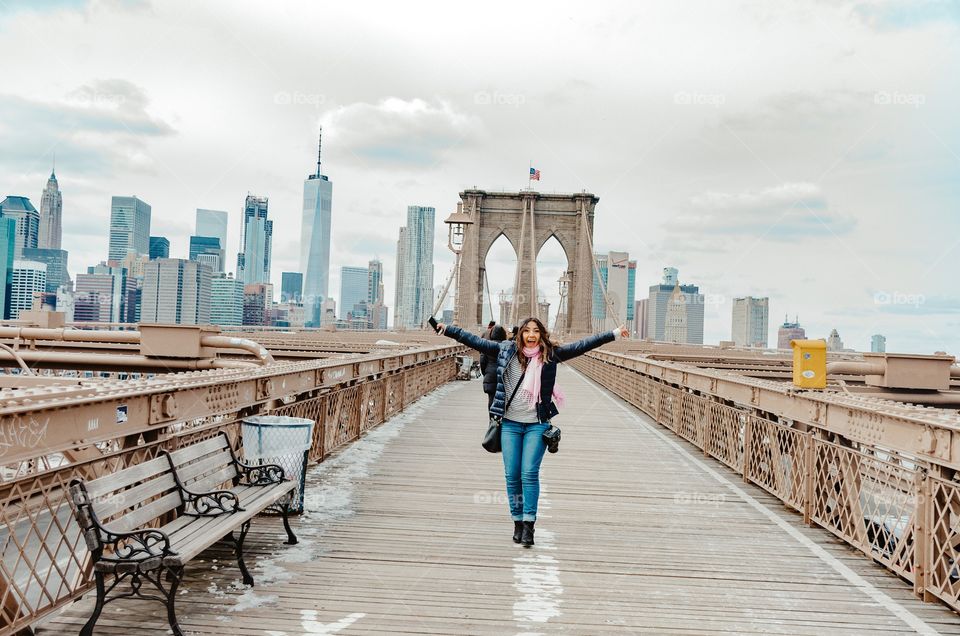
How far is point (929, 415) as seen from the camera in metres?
4.53

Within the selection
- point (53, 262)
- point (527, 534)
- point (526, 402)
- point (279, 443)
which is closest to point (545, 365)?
point (526, 402)

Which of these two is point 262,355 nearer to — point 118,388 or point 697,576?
point 118,388

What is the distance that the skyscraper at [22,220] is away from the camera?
143375 millimetres

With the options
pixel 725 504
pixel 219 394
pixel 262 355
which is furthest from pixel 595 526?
pixel 262 355

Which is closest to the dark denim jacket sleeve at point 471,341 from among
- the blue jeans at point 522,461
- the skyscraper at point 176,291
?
the blue jeans at point 522,461

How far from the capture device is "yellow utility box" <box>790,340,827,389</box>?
21.0 ft

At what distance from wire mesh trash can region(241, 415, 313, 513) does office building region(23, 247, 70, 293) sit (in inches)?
5461

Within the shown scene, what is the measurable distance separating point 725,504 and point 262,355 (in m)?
6.86

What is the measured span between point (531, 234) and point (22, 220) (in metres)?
133

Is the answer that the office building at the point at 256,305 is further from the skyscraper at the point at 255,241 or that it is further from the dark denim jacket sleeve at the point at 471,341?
the dark denim jacket sleeve at the point at 471,341

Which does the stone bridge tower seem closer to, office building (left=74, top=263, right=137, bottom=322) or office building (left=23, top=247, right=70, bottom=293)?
office building (left=74, top=263, right=137, bottom=322)

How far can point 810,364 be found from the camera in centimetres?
648

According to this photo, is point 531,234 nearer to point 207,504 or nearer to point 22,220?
point 207,504

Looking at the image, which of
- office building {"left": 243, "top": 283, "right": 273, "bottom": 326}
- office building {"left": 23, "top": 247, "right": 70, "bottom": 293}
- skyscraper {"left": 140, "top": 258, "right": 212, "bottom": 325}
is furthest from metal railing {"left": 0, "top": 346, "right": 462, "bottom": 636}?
office building {"left": 23, "top": 247, "right": 70, "bottom": 293}
